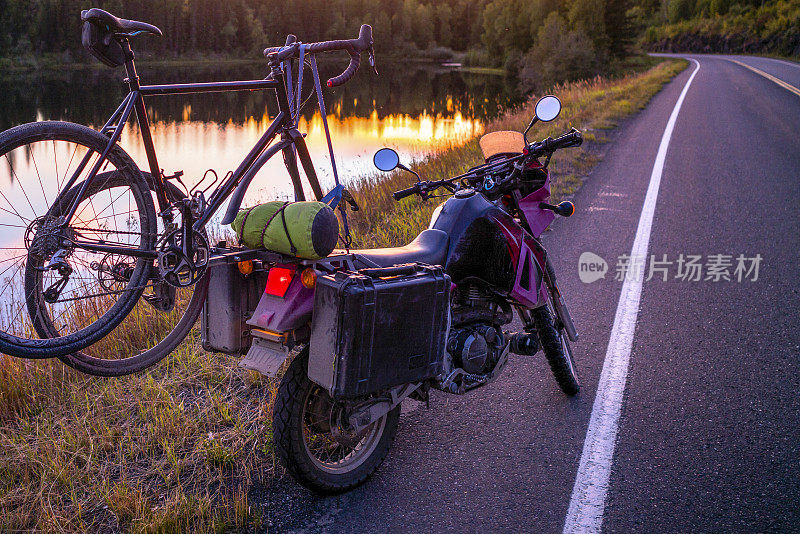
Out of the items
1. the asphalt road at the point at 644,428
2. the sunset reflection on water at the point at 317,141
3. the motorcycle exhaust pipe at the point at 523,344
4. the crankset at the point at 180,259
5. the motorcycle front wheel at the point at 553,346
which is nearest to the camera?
the crankset at the point at 180,259

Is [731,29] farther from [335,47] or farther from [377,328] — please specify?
[377,328]

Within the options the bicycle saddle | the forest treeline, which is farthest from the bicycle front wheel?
the forest treeline

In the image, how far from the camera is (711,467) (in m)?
3.16

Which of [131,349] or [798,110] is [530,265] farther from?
[798,110]

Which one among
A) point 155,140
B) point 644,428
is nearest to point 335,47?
point 644,428

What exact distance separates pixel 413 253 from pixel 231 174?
39.9 inches

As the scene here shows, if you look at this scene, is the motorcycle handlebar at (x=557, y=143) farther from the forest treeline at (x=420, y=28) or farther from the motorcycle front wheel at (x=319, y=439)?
the forest treeline at (x=420, y=28)

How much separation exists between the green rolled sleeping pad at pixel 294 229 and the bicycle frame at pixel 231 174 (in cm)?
35

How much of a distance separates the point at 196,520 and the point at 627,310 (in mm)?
3903

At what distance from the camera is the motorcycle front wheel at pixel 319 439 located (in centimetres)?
260

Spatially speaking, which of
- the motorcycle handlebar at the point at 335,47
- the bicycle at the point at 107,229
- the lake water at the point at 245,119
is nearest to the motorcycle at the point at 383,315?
the bicycle at the point at 107,229

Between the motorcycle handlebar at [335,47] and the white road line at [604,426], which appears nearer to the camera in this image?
the white road line at [604,426]

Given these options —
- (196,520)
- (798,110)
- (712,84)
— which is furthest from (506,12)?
(196,520)

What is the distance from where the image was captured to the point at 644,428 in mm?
3514
